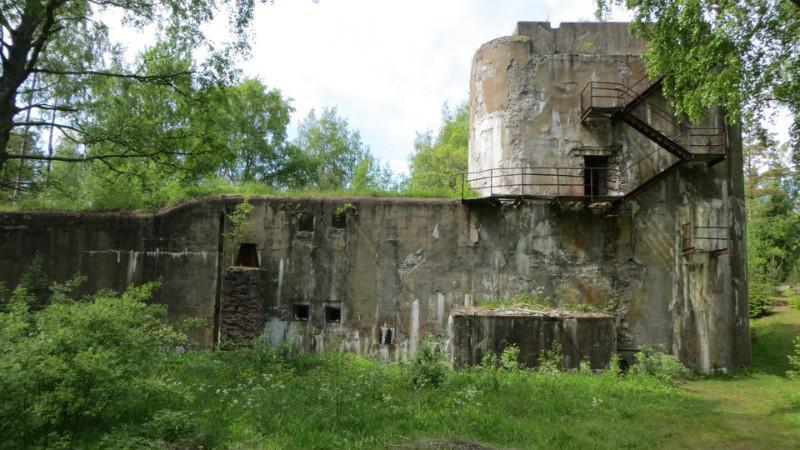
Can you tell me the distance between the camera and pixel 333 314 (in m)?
15.1

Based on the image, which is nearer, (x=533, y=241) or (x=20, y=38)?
(x=20, y=38)

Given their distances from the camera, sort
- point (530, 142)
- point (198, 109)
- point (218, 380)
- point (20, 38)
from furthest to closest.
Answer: point (530, 142) < point (198, 109) < point (20, 38) < point (218, 380)

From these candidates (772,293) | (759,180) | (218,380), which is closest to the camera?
(218,380)

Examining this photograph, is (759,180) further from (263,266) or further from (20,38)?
(20,38)

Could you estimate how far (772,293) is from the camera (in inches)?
901

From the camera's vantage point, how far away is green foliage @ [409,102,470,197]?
3155cm

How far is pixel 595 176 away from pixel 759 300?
1078cm

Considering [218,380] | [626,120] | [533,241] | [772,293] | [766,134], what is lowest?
[218,380]

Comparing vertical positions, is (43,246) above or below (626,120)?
below

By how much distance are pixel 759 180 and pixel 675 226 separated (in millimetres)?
18100

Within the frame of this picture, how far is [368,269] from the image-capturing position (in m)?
15.2

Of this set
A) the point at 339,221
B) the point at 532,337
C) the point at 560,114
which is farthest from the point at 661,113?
the point at 339,221

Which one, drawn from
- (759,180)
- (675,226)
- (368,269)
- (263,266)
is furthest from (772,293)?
(263,266)

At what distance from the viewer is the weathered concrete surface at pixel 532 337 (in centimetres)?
1274
